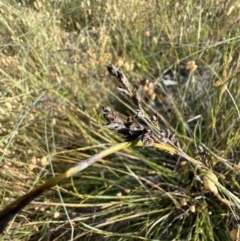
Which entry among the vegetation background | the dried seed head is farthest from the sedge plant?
the vegetation background

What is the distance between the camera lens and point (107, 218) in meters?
1.01

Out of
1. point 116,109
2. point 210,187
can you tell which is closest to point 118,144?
point 210,187

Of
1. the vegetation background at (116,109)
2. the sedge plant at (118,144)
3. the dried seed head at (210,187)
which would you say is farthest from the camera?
the vegetation background at (116,109)

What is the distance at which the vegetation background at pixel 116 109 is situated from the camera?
0.97 meters

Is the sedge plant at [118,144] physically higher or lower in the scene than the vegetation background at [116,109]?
higher

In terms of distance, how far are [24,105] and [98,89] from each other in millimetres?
233

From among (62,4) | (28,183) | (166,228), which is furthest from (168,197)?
(62,4)

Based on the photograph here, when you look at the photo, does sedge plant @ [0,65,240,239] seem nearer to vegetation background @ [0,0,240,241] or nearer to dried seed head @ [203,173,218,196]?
dried seed head @ [203,173,218,196]

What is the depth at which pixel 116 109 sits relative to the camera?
1.22 meters

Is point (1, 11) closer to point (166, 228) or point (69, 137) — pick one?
point (69, 137)

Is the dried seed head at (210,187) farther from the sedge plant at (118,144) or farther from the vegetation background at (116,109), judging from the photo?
the vegetation background at (116,109)

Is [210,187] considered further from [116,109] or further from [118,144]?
[116,109]

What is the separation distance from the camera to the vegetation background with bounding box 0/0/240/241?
0.97 metres

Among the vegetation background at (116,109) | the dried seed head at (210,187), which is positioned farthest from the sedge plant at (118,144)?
the vegetation background at (116,109)
